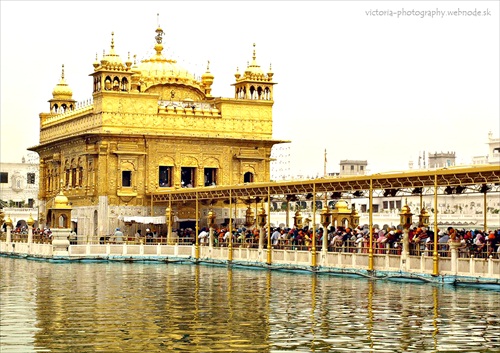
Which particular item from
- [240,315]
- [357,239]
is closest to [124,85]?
[357,239]

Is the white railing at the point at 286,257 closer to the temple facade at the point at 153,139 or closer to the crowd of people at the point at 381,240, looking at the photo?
the crowd of people at the point at 381,240

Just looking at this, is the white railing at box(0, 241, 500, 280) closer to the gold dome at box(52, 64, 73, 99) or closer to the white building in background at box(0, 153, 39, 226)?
the gold dome at box(52, 64, 73, 99)

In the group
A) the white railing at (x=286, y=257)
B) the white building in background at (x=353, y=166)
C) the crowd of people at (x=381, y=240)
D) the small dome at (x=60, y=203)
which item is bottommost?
the white railing at (x=286, y=257)

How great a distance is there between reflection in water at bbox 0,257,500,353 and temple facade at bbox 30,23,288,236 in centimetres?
1870

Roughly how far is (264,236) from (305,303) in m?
16.9

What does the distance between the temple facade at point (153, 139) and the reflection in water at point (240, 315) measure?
61.4 ft

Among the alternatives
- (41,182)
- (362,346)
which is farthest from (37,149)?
(362,346)

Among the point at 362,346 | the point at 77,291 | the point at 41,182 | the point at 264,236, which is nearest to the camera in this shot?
the point at 362,346

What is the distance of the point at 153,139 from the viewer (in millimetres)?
54281

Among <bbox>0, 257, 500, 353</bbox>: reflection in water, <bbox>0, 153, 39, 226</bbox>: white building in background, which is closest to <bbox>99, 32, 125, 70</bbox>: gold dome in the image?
<bbox>0, 257, 500, 353</bbox>: reflection in water

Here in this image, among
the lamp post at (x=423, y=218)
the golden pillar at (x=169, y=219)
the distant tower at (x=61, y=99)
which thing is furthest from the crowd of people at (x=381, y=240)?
the distant tower at (x=61, y=99)

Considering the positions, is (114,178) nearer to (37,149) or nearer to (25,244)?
(25,244)

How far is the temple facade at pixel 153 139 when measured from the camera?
53750mm

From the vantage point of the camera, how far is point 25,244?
50156mm
